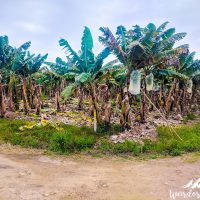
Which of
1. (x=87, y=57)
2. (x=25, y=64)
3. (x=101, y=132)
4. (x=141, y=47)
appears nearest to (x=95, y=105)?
(x=101, y=132)

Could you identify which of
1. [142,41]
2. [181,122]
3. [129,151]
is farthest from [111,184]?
[181,122]

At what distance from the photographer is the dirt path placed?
30.7 ft

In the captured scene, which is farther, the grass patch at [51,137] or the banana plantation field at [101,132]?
the grass patch at [51,137]

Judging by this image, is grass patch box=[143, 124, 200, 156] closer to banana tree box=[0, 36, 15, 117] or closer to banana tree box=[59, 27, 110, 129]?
banana tree box=[59, 27, 110, 129]

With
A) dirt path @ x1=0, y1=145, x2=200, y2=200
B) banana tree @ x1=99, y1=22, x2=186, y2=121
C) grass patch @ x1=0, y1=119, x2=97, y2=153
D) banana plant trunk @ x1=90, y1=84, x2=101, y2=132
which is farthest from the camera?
banana plant trunk @ x1=90, y1=84, x2=101, y2=132

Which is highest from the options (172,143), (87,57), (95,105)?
(87,57)

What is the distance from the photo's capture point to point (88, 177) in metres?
11.4

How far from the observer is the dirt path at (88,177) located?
9367 millimetres

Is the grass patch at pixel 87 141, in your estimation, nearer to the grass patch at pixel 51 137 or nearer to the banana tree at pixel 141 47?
the grass patch at pixel 51 137

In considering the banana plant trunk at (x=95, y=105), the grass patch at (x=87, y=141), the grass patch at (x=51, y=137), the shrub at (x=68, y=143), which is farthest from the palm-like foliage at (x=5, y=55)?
the shrub at (x=68, y=143)

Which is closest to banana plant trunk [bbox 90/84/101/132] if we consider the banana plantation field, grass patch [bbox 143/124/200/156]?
the banana plantation field

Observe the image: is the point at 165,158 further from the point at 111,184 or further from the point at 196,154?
the point at 111,184

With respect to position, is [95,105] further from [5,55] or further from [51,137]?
[5,55]

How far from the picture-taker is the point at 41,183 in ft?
34.1
